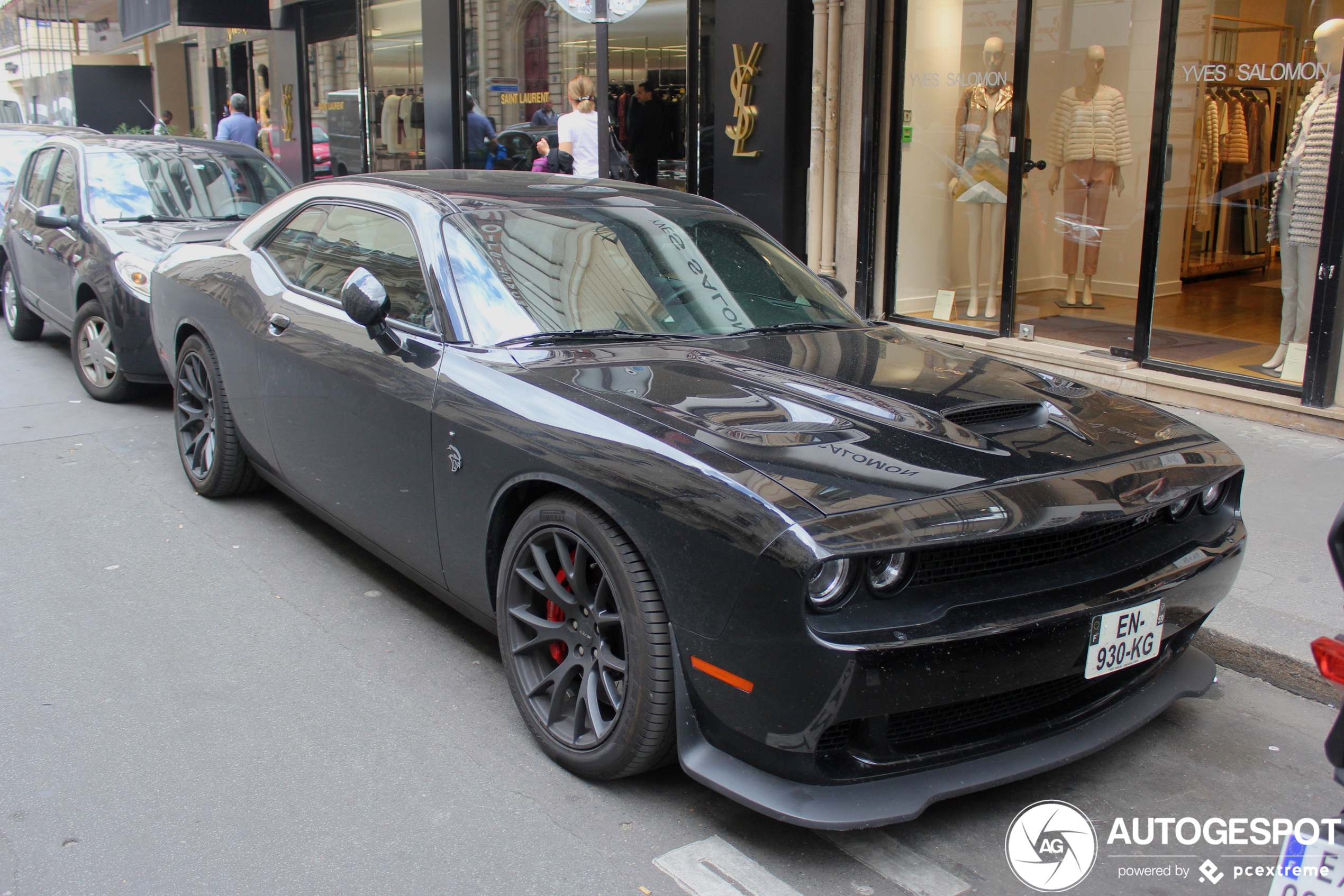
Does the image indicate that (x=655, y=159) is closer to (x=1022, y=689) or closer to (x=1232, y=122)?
(x=1232, y=122)

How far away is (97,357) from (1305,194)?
7715 mm

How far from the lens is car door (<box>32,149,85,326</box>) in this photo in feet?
25.4

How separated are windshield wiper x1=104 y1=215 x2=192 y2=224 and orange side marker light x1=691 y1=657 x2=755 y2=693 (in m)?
6.57

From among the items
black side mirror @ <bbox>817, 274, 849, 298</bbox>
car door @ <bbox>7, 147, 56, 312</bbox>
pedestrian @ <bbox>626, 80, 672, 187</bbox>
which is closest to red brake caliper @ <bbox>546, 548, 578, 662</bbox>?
black side mirror @ <bbox>817, 274, 849, 298</bbox>

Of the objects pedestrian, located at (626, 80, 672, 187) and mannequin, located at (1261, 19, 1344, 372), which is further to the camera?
pedestrian, located at (626, 80, 672, 187)

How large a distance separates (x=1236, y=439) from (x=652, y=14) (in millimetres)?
7295

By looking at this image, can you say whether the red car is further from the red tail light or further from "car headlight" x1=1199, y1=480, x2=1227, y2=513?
the red tail light

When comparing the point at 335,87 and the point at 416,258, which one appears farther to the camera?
the point at 335,87

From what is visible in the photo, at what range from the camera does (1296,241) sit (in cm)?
699

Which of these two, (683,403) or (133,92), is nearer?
(683,403)

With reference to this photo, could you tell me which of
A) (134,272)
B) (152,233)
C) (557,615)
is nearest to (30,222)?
(152,233)

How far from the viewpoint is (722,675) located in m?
2.69

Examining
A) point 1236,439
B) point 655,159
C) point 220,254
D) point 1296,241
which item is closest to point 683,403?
point 220,254

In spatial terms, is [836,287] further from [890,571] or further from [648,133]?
[648,133]
